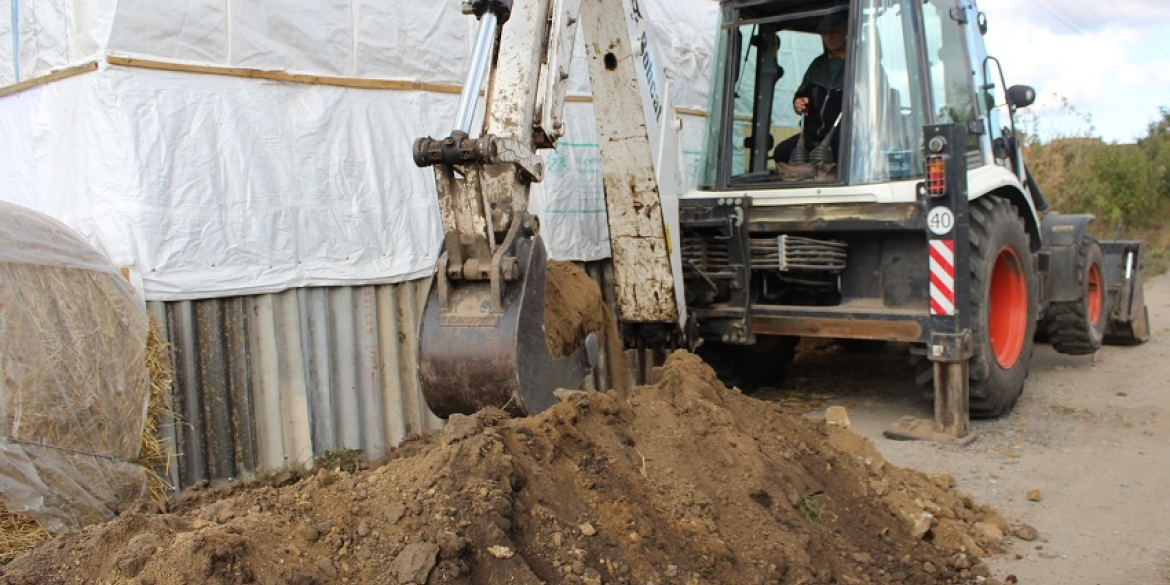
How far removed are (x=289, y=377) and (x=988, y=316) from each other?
433cm

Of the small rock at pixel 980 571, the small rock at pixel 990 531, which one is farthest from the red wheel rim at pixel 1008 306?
the small rock at pixel 980 571

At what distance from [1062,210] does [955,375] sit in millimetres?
13507

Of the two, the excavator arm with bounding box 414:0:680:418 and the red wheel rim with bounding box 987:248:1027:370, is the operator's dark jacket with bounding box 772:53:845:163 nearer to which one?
the red wheel rim with bounding box 987:248:1027:370

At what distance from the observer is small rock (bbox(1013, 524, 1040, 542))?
15.3ft

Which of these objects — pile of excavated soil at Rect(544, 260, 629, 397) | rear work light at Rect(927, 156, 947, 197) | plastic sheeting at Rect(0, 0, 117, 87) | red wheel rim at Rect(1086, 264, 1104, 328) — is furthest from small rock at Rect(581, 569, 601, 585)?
red wheel rim at Rect(1086, 264, 1104, 328)

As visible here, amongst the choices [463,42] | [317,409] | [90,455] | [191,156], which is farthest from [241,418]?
[463,42]

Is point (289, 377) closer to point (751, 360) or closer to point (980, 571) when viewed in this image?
point (980, 571)

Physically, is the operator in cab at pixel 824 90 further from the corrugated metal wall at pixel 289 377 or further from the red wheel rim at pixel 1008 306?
the corrugated metal wall at pixel 289 377

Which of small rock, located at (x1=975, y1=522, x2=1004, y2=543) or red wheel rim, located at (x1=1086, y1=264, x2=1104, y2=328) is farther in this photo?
red wheel rim, located at (x1=1086, y1=264, x2=1104, y2=328)

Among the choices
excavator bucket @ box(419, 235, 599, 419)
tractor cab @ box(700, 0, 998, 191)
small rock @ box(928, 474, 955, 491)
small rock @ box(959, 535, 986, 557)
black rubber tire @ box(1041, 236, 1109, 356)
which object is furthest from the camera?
black rubber tire @ box(1041, 236, 1109, 356)

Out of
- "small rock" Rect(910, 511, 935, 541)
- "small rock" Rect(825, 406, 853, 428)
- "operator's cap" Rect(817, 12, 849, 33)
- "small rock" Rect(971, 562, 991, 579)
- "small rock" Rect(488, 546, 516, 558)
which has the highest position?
"operator's cap" Rect(817, 12, 849, 33)

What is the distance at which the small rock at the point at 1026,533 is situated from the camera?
4656mm

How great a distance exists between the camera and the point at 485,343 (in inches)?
158

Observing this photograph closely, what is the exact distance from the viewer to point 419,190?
605cm
